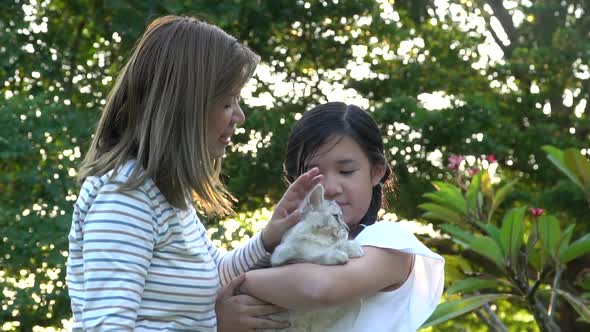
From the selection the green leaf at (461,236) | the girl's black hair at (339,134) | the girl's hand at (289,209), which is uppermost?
the girl's black hair at (339,134)

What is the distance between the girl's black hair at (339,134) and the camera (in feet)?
7.50

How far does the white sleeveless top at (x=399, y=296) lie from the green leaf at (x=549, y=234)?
286 cm

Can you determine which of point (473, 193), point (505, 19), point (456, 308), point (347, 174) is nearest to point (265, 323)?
point (347, 174)

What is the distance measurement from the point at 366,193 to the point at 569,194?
193 inches

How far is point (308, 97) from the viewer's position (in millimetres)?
6695

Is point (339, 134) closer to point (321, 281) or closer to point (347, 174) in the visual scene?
point (347, 174)

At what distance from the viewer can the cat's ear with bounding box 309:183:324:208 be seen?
2.03 metres

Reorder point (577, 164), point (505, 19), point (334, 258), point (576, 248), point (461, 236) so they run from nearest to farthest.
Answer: point (334, 258) → point (576, 248) → point (461, 236) → point (577, 164) → point (505, 19)

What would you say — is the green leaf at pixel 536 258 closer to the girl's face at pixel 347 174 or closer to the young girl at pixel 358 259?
the young girl at pixel 358 259

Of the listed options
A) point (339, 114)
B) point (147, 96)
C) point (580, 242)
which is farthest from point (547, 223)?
point (147, 96)

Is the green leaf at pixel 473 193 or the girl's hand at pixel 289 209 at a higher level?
the girl's hand at pixel 289 209

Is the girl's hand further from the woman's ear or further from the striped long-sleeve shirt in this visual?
the woman's ear

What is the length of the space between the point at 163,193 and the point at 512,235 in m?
3.28

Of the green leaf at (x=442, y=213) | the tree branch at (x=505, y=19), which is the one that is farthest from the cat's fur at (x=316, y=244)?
the tree branch at (x=505, y=19)
